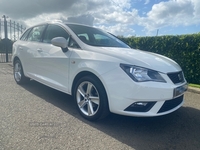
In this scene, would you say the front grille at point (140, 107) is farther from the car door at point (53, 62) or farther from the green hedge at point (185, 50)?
the green hedge at point (185, 50)

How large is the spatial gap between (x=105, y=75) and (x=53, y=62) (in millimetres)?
1401

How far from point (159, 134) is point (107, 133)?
78cm

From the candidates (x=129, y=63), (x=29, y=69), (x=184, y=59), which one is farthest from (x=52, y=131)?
(x=184, y=59)

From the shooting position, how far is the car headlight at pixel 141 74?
2.40 m

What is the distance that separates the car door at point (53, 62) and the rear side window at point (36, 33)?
228mm

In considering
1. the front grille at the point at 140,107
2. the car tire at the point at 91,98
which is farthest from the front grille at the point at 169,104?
the car tire at the point at 91,98

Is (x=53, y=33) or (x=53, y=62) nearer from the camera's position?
(x=53, y=62)

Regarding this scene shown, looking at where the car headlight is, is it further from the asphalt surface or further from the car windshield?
the car windshield

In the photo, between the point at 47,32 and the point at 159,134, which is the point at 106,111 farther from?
the point at 47,32

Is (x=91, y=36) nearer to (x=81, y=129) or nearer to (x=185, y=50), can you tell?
(x=81, y=129)

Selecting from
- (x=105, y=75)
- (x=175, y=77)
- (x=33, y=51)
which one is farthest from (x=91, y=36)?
(x=175, y=77)

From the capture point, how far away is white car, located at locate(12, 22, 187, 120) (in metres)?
2.42

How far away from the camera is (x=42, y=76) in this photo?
12.7 ft

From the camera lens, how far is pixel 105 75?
101 inches
